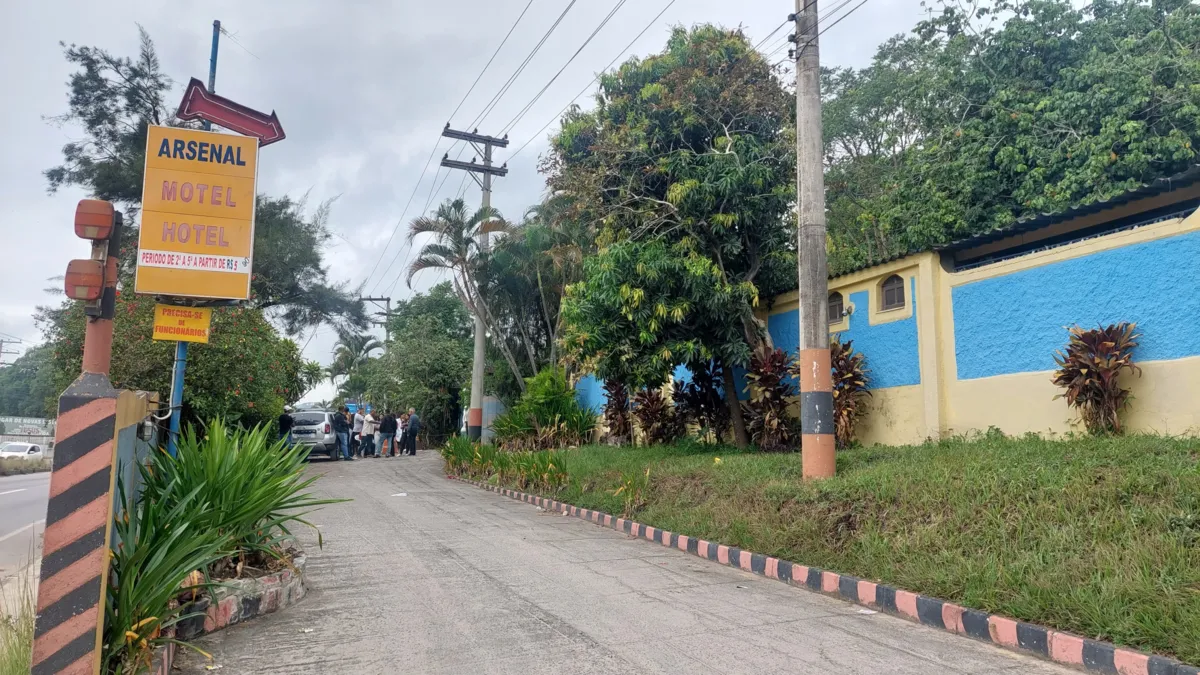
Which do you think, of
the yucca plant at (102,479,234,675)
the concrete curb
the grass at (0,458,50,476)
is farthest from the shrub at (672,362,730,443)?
the grass at (0,458,50,476)

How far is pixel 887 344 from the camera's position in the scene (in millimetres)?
11703

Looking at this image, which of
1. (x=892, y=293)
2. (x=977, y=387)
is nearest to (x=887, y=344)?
(x=892, y=293)

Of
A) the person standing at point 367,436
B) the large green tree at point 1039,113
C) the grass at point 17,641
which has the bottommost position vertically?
the grass at point 17,641

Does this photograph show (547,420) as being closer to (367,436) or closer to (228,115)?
(367,436)

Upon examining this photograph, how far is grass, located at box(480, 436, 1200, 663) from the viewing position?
16.8 ft

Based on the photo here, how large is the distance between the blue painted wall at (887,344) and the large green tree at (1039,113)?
1954mm

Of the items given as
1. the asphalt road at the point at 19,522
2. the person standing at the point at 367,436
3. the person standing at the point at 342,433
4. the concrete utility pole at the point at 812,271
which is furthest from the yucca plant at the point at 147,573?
the person standing at the point at 367,436

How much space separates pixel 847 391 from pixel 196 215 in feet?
29.0

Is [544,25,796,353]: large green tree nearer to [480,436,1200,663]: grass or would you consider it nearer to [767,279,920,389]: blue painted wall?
[767,279,920,389]: blue painted wall

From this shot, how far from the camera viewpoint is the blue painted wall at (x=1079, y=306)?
812 centimetres

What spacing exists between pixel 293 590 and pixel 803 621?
4.10m

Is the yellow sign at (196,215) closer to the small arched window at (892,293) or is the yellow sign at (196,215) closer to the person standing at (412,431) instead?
the small arched window at (892,293)

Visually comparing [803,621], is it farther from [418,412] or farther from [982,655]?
[418,412]

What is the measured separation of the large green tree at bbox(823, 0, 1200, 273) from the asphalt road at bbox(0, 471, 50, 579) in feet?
42.1
